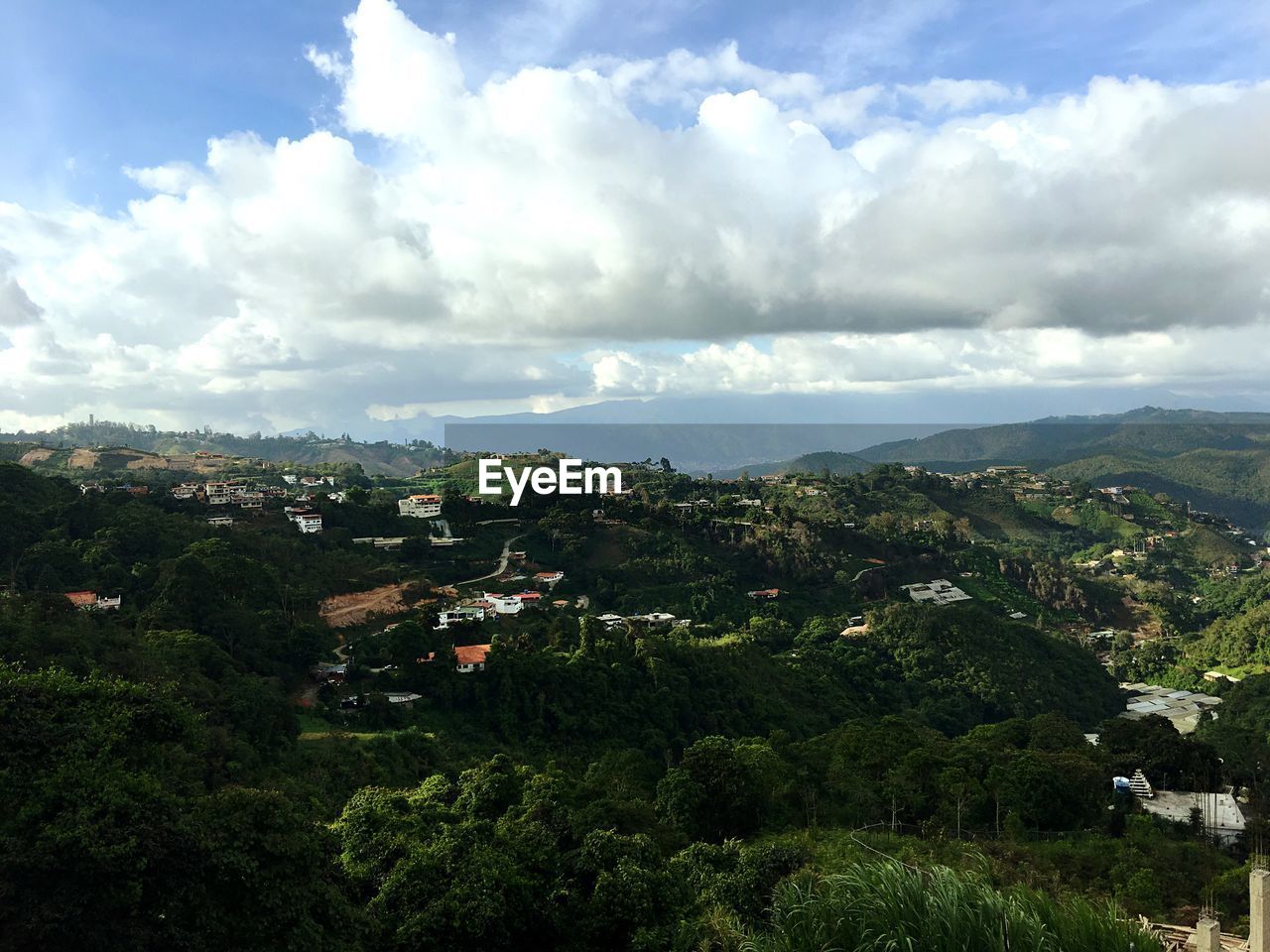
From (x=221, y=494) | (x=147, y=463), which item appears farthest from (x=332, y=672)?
(x=147, y=463)

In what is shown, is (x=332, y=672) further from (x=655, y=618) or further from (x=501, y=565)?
(x=501, y=565)

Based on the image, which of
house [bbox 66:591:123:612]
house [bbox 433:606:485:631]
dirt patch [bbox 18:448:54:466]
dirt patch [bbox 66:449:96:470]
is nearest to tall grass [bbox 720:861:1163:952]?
house [bbox 433:606:485:631]

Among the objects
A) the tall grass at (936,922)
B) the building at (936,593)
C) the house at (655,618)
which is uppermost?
the tall grass at (936,922)

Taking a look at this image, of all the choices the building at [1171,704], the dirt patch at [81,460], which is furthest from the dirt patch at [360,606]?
the dirt patch at [81,460]

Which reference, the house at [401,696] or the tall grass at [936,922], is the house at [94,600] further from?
the tall grass at [936,922]

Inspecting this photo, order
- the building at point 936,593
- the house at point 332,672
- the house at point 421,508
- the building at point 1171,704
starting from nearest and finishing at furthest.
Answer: the house at point 332,672, the building at point 1171,704, the building at point 936,593, the house at point 421,508

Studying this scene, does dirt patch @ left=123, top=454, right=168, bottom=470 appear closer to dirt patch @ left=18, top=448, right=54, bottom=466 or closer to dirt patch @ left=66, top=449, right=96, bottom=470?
dirt patch @ left=66, top=449, right=96, bottom=470
